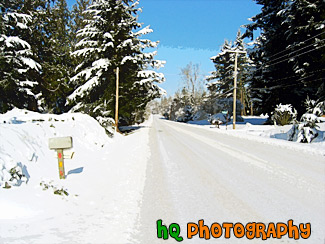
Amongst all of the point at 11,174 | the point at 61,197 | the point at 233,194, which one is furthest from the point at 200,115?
the point at 11,174

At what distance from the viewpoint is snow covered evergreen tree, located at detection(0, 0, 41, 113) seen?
16.8 meters

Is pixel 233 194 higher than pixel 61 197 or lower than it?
lower

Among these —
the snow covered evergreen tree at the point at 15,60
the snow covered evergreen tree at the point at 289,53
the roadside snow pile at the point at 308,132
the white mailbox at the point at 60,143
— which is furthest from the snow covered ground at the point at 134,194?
the snow covered evergreen tree at the point at 289,53

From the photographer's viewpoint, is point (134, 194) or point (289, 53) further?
point (289, 53)

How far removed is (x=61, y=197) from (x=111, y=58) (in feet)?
65.2

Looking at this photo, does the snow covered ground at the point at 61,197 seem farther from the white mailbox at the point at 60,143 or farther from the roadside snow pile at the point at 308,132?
the roadside snow pile at the point at 308,132

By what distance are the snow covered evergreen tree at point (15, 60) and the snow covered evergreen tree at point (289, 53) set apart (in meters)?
21.7

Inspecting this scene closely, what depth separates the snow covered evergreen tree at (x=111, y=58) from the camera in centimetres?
2114

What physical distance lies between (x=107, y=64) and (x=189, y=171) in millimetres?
16734

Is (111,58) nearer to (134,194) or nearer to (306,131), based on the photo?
(306,131)

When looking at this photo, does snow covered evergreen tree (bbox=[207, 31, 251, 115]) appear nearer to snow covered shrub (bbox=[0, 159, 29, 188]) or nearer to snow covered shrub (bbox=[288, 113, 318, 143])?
snow covered shrub (bbox=[288, 113, 318, 143])

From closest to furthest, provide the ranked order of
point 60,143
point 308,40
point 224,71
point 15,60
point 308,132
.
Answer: point 60,143, point 308,132, point 15,60, point 308,40, point 224,71

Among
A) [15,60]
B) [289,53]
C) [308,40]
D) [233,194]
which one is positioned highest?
[308,40]

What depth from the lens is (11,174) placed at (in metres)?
4.25
